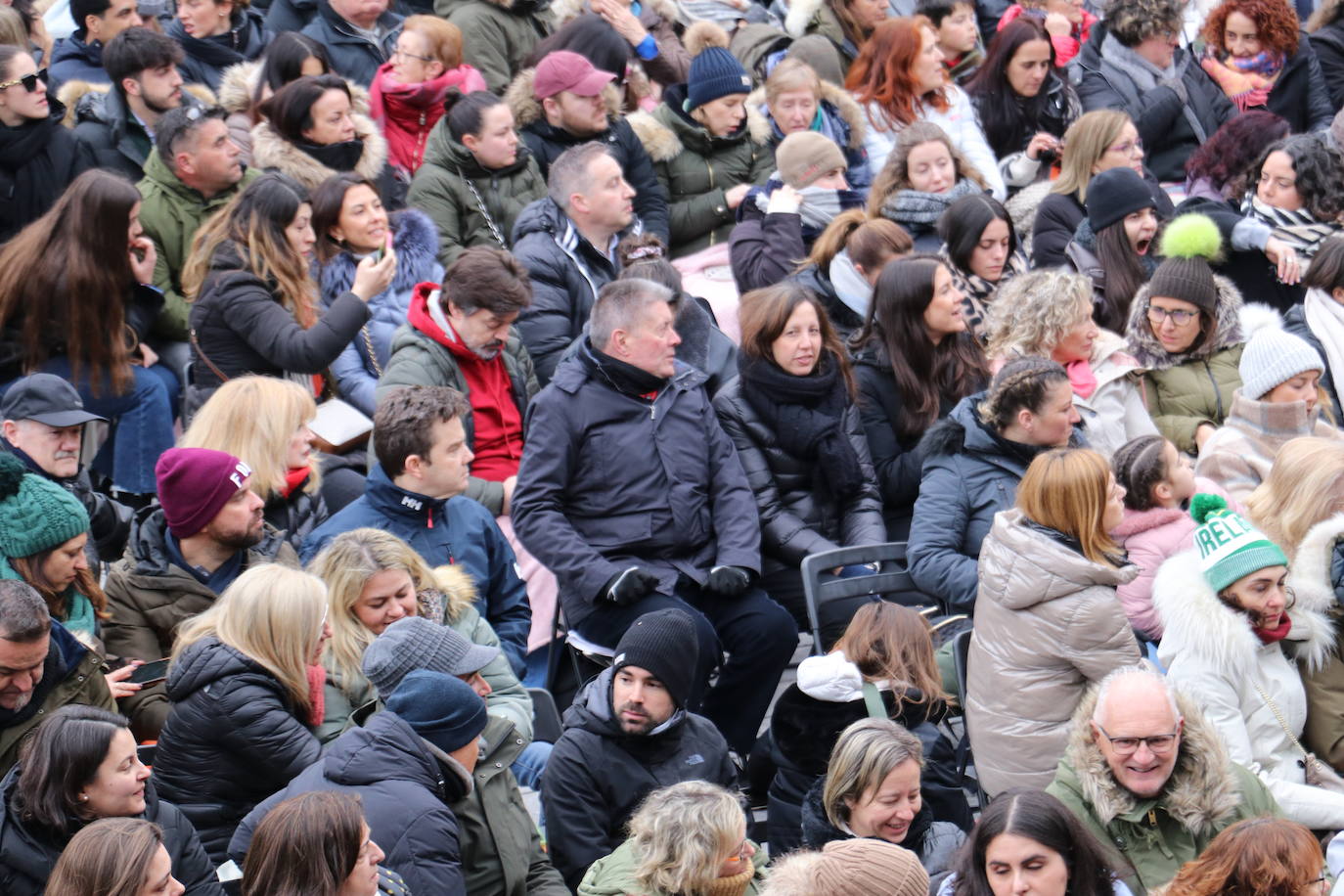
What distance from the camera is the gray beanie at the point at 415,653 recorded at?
5.19m

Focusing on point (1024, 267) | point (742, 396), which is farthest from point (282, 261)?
point (1024, 267)

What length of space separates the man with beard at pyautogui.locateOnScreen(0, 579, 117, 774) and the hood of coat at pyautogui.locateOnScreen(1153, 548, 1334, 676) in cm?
343

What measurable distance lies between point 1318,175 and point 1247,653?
161 inches

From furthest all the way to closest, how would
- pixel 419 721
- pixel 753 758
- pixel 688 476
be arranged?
1. pixel 688 476
2. pixel 753 758
3. pixel 419 721

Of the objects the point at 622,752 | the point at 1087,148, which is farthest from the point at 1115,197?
the point at 622,752

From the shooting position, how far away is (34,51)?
964 centimetres

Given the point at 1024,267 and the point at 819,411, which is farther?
the point at 1024,267

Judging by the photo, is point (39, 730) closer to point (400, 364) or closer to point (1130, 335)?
point (400, 364)

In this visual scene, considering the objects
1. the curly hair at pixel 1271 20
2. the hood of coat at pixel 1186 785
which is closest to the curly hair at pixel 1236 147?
the curly hair at pixel 1271 20

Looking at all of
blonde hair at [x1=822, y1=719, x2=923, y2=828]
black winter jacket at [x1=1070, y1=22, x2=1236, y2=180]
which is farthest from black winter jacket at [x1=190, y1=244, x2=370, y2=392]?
black winter jacket at [x1=1070, y1=22, x2=1236, y2=180]

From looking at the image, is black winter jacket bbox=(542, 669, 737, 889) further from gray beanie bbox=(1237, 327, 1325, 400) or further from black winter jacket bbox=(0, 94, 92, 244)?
black winter jacket bbox=(0, 94, 92, 244)

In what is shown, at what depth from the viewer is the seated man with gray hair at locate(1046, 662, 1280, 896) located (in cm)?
517

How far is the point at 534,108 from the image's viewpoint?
948 cm

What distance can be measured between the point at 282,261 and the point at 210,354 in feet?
1.64
